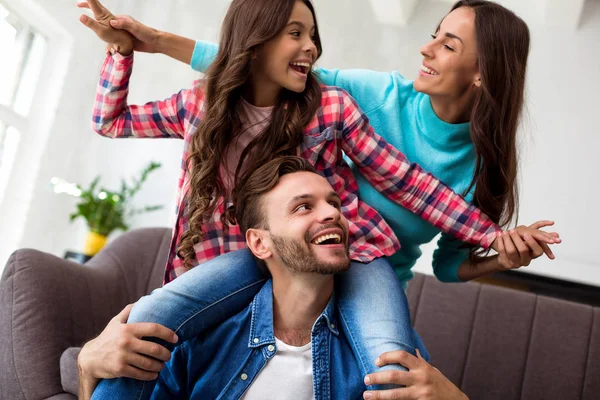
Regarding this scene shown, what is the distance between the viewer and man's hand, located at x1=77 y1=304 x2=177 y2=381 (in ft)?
A: 4.79

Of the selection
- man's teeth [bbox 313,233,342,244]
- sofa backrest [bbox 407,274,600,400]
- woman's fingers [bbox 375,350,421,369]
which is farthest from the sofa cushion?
sofa backrest [bbox 407,274,600,400]

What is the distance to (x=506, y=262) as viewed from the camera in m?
1.75

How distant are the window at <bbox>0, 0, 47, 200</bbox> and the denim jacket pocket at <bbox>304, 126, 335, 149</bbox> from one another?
3076 millimetres

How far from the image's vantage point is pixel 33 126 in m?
4.59

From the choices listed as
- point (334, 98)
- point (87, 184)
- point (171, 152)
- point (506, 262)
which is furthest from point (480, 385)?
point (87, 184)

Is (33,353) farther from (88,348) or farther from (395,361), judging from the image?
(395,361)

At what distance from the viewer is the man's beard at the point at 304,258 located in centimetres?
159

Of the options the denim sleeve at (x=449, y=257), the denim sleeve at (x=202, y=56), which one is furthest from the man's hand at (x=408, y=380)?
the denim sleeve at (x=202, y=56)

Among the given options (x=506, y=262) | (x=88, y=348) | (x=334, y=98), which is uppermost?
(x=334, y=98)

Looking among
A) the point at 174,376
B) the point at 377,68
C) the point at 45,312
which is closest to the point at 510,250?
the point at 174,376

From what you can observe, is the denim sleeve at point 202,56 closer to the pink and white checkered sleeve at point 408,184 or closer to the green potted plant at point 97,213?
the pink and white checkered sleeve at point 408,184

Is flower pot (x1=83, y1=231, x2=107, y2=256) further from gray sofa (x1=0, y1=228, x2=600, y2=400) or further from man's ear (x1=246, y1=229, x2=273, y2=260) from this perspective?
man's ear (x1=246, y1=229, x2=273, y2=260)

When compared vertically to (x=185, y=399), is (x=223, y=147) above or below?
above

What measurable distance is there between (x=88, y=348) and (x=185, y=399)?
0.32m
